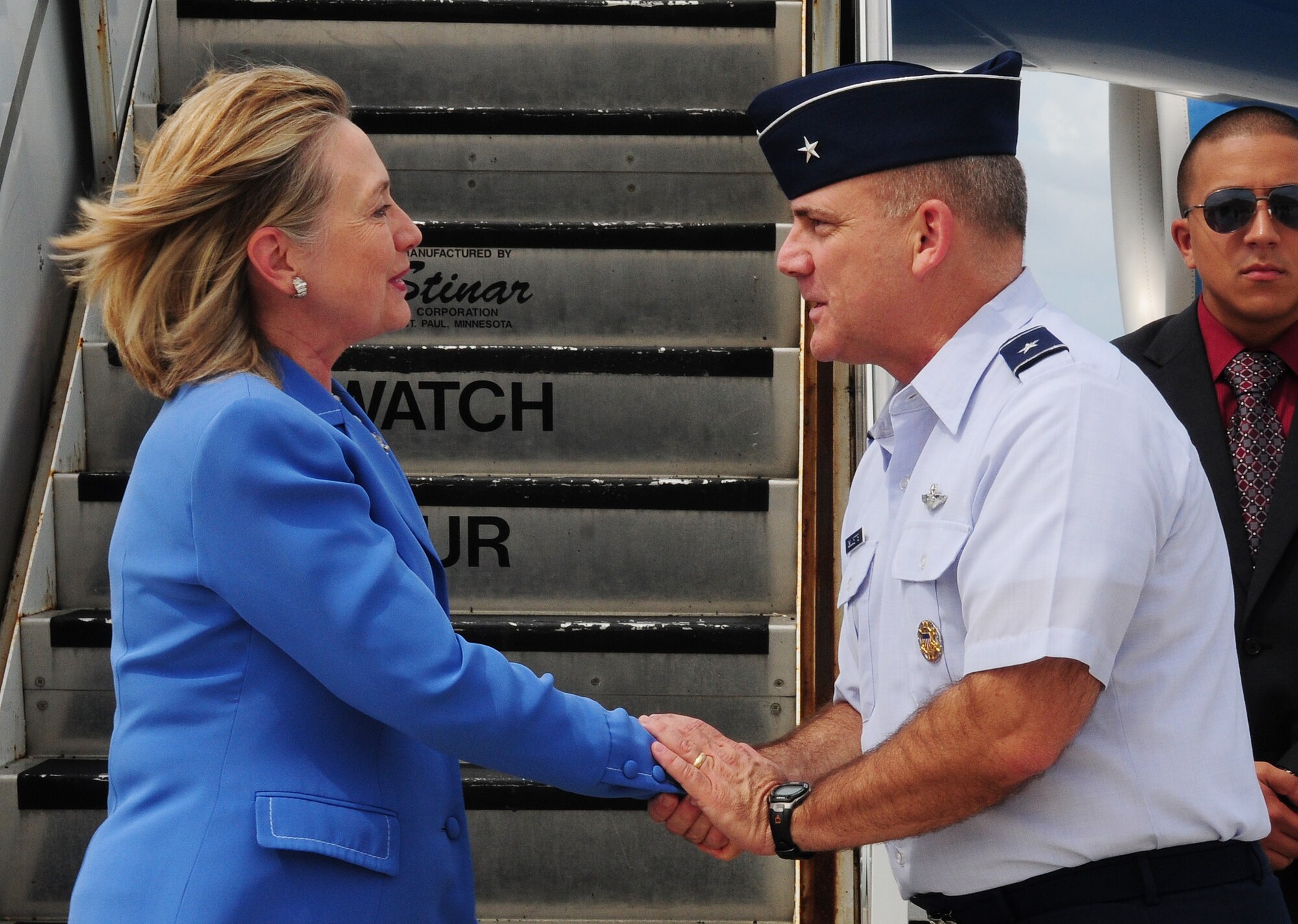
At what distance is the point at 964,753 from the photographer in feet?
4.24

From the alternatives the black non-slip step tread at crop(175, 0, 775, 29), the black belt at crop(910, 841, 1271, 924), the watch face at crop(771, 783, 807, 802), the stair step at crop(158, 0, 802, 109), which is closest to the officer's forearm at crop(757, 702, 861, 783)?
the watch face at crop(771, 783, 807, 802)

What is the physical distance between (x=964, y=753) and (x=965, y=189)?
24.6 inches

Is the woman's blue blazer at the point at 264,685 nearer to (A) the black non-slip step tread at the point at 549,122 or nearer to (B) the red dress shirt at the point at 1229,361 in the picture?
(B) the red dress shirt at the point at 1229,361

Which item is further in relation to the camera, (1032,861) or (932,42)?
(932,42)

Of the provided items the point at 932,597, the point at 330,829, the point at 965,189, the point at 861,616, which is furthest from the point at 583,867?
the point at 965,189

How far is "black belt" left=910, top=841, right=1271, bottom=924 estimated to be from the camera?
4.30 ft

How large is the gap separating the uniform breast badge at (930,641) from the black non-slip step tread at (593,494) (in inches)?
52.7

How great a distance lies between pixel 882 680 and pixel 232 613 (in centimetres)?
73

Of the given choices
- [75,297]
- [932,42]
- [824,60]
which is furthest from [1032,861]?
[932,42]

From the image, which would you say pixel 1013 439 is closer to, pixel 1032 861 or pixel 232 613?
pixel 1032 861

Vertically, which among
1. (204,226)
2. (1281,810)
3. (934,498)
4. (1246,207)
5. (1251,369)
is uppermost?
(1246,207)

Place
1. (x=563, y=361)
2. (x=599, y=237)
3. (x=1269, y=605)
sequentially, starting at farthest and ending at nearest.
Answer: (x=599, y=237) < (x=563, y=361) < (x=1269, y=605)

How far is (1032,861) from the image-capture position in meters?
1.33

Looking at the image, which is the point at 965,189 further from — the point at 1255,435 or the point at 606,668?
the point at 606,668
